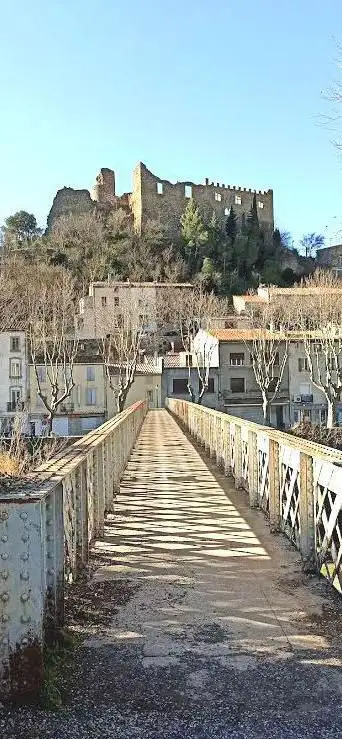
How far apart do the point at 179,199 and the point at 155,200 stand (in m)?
4.00

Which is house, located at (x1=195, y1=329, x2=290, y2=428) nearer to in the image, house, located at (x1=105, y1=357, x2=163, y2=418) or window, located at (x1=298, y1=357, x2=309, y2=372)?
window, located at (x1=298, y1=357, x2=309, y2=372)

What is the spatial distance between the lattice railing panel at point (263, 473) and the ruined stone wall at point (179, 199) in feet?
287

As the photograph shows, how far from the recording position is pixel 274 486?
7.30 metres

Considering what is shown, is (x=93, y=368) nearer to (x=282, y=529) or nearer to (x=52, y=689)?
(x=282, y=529)

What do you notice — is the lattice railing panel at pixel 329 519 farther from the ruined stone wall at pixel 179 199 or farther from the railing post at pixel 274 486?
the ruined stone wall at pixel 179 199

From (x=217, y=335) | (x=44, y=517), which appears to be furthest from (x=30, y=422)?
(x=44, y=517)

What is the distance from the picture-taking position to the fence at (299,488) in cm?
515

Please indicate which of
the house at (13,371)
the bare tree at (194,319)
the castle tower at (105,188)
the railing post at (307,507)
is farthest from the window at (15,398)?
the castle tower at (105,188)

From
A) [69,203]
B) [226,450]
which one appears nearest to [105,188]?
[69,203]

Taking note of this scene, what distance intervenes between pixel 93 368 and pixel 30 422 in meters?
6.17

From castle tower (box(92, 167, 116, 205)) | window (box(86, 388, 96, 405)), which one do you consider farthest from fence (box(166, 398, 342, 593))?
castle tower (box(92, 167, 116, 205))

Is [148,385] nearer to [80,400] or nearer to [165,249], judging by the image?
[80,400]

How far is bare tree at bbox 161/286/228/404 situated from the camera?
170 ft

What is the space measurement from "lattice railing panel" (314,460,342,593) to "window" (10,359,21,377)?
156 ft
